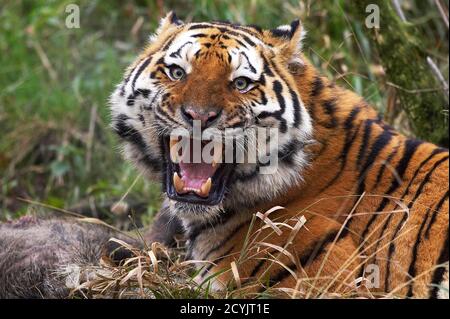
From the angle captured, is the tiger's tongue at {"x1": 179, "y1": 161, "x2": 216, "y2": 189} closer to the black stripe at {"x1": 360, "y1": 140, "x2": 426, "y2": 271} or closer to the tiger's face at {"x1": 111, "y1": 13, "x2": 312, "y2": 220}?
the tiger's face at {"x1": 111, "y1": 13, "x2": 312, "y2": 220}

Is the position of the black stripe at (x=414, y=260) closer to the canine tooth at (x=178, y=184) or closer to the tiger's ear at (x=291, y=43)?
the tiger's ear at (x=291, y=43)

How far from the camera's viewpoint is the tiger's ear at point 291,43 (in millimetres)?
4324

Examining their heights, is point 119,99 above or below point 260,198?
above

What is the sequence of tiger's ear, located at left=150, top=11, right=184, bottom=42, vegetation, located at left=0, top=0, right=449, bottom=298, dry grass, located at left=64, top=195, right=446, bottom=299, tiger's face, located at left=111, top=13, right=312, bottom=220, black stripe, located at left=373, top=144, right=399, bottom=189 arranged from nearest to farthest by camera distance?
dry grass, located at left=64, top=195, right=446, bottom=299 → tiger's face, located at left=111, top=13, right=312, bottom=220 → black stripe, located at left=373, top=144, right=399, bottom=189 → tiger's ear, located at left=150, top=11, right=184, bottom=42 → vegetation, located at left=0, top=0, right=449, bottom=298

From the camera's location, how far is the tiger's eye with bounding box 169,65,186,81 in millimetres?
4125

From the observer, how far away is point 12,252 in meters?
4.35

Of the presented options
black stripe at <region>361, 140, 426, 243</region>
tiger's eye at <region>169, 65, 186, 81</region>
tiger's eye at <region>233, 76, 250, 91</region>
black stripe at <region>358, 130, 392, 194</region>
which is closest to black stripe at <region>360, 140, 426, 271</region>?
black stripe at <region>361, 140, 426, 243</region>

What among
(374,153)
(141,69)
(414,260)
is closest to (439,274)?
(414,260)

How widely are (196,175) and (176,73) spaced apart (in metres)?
0.51
